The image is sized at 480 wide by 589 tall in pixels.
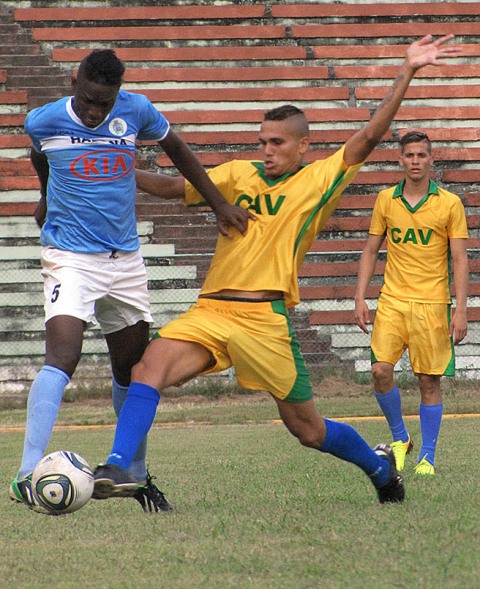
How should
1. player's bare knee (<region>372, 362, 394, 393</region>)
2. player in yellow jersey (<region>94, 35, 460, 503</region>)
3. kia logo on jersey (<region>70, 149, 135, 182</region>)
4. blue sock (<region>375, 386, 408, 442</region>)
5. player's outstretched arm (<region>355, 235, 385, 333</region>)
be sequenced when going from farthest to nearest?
1. player's outstretched arm (<region>355, 235, 385, 333</region>)
2. blue sock (<region>375, 386, 408, 442</region>)
3. player's bare knee (<region>372, 362, 394, 393</region>)
4. kia logo on jersey (<region>70, 149, 135, 182</region>)
5. player in yellow jersey (<region>94, 35, 460, 503</region>)

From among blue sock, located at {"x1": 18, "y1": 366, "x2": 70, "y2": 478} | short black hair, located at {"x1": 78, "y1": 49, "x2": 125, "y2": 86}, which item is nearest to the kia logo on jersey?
short black hair, located at {"x1": 78, "y1": 49, "x2": 125, "y2": 86}

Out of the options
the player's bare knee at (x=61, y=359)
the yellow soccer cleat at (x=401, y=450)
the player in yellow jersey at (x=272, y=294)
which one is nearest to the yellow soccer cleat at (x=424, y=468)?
the yellow soccer cleat at (x=401, y=450)

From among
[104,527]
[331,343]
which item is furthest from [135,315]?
[331,343]

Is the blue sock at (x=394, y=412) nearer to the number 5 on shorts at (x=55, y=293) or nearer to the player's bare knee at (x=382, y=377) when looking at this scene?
the player's bare knee at (x=382, y=377)

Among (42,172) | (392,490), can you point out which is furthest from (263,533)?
(42,172)

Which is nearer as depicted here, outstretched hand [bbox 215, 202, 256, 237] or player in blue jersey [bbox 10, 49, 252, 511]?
player in blue jersey [bbox 10, 49, 252, 511]

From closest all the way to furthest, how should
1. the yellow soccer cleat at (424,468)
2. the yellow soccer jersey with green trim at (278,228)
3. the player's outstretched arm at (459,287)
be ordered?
1. the yellow soccer jersey with green trim at (278,228)
2. the yellow soccer cleat at (424,468)
3. the player's outstretched arm at (459,287)

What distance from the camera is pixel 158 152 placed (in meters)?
16.6

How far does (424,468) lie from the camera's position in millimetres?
6957

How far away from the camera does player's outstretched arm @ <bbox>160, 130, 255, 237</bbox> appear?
17.0ft

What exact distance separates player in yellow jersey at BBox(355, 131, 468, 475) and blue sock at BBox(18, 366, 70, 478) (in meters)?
3.15

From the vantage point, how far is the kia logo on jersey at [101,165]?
5.23 m

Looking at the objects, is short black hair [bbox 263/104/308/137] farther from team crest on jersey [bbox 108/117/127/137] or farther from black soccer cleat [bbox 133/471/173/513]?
black soccer cleat [bbox 133/471/173/513]

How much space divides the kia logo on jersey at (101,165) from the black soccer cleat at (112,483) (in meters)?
1.49
